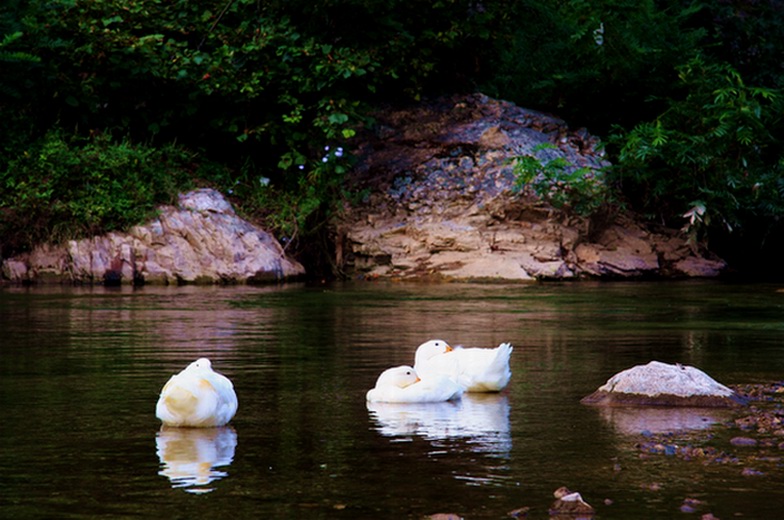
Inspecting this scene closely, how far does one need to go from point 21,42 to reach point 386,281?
6.99 meters

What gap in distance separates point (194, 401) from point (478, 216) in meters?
15.1

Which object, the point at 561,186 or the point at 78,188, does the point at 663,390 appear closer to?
the point at 561,186

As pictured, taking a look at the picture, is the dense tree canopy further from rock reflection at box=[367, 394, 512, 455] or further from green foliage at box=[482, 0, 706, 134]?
rock reflection at box=[367, 394, 512, 455]

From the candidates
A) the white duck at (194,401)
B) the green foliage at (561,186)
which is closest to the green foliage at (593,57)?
the green foliage at (561,186)

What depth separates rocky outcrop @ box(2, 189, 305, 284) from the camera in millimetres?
19375

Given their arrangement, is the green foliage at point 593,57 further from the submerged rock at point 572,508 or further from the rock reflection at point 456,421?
the submerged rock at point 572,508

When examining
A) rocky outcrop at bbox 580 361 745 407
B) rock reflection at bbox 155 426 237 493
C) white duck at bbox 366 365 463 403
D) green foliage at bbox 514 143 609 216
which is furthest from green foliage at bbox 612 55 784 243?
rock reflection at bbox 155 426 237 493

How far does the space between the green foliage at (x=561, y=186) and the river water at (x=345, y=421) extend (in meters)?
7.20

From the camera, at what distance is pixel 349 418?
22.5 ft

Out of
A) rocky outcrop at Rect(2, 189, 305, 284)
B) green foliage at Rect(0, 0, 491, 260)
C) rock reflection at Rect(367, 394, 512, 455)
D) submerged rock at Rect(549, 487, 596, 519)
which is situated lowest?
submerged rock at Rect(549, 487, 596, 519)

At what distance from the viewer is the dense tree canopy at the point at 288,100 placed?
20.4m

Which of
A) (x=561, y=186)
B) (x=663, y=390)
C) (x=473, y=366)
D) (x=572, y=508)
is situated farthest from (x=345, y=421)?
(x=561, y=186)

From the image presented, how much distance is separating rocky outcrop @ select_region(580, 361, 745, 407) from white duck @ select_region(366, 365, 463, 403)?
2.71 ft

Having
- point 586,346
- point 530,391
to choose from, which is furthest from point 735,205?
point 530,391
